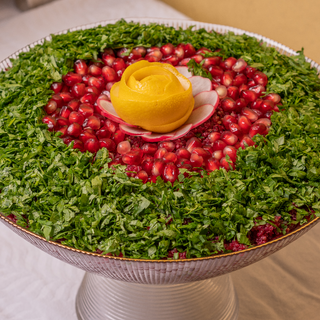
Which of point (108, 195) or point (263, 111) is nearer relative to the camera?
point (108, 195)

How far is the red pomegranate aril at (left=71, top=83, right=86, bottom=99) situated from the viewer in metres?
1.34

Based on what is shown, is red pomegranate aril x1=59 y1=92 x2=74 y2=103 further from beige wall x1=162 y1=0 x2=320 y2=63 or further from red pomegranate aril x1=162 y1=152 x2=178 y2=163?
beige wall x1=162 y1=0 x2=320 y2=63

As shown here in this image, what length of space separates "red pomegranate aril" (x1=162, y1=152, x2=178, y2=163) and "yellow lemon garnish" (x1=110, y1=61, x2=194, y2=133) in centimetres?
11

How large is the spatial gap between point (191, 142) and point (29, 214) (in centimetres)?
51

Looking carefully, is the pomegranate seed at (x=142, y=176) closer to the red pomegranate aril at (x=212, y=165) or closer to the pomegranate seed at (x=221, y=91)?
the red pomegranate aril at (x=212, y=165)

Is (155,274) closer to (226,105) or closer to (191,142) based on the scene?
(191,142)

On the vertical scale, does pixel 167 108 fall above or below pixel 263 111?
above

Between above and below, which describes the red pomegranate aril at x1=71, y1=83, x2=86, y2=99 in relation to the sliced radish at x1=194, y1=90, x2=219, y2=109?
above

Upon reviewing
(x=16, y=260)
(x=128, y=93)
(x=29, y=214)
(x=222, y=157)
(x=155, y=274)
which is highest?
(x=128, y=93)

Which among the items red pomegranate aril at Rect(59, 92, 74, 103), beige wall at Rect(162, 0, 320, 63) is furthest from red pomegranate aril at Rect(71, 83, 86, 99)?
beige wall at Rect(162, 0, 320, 63)

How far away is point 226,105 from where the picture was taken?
1.30m

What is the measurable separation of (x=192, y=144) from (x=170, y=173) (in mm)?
160

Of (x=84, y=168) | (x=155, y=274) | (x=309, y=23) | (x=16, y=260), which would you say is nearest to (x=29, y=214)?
(x=84, y=168)

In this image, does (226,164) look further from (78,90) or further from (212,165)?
(78,90)
